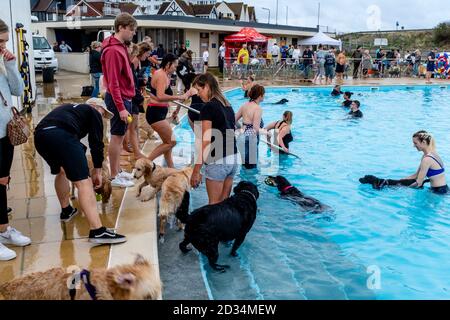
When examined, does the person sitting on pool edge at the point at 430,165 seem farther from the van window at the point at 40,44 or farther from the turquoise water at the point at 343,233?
the van window at the point at 40,44

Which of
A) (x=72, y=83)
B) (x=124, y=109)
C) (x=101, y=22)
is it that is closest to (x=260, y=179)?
(x=124, y=109)

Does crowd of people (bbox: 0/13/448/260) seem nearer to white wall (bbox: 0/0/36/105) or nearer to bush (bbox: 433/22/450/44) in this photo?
white wall (bbox: 0/0/36/105)

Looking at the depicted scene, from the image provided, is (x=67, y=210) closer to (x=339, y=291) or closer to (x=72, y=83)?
(x=339, y=291)

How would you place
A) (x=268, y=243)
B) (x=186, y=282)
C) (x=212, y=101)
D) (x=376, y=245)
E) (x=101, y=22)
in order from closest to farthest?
1. (x=186, y=282)
2. (x=212, y=101)
3. (x=268, y=243)
4. (x=376, y=245)
5. (x=101, y=22)

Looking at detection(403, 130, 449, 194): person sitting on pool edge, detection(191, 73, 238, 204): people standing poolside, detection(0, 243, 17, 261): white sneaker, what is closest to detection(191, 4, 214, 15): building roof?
detection(403, 130, 449, 194): person sitting on pool edge

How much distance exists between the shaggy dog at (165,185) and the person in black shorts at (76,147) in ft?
2.04

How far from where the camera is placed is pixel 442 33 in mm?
65438

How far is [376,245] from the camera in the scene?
18.6 feet

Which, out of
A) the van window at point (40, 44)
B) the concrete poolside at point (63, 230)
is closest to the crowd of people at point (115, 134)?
the concrete poolside at point (63, 230)

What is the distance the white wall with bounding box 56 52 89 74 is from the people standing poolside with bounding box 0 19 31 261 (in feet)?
74.3

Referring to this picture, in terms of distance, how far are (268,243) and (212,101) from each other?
1783 millimetres

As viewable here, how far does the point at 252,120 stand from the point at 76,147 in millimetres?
3898

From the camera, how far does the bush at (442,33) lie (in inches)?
2556
